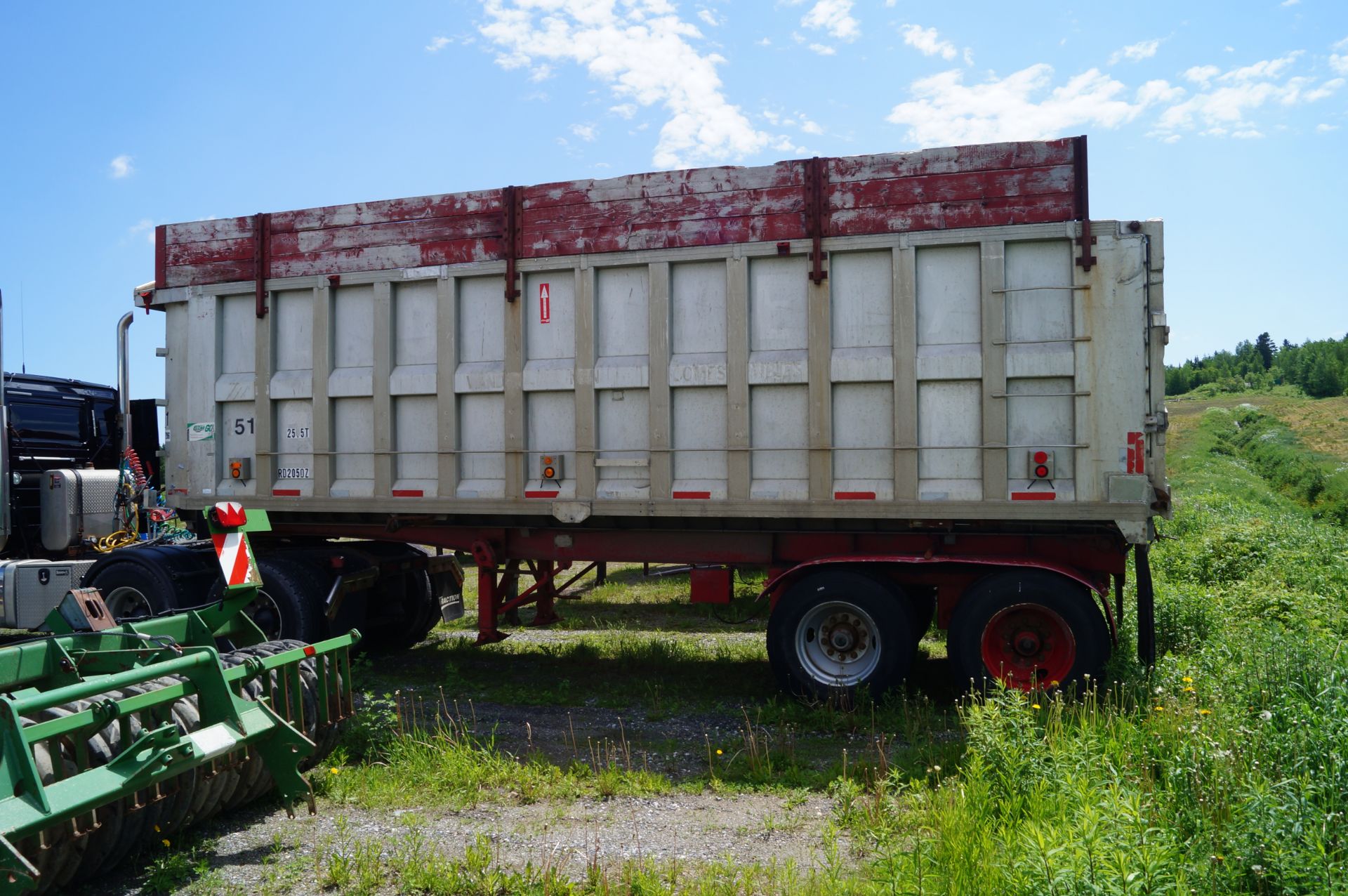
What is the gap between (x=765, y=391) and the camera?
691cm

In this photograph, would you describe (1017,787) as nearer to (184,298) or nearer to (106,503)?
(184,298)

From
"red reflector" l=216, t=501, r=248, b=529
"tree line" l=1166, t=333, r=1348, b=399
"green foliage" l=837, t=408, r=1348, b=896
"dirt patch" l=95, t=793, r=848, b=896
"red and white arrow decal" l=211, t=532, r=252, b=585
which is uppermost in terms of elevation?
"tree line" l=1166, t=333, r=1348, b=399

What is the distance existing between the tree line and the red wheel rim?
3543 inches

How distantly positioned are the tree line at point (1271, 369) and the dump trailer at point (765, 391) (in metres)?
89.9

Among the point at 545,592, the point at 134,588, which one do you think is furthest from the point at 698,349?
the point at 134,588

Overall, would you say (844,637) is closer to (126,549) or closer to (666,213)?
(666,213)

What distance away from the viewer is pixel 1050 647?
6496mm

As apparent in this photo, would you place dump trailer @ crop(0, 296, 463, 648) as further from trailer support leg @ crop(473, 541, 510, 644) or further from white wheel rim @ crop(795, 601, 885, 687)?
white wheel rim @ crop(795, 601, 885, 687)

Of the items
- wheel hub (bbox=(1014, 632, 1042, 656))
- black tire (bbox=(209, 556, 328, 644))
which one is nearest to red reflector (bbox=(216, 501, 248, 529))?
black tire (bbox=(209, 556, 328, 644))

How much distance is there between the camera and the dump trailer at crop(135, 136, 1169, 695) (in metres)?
6.43

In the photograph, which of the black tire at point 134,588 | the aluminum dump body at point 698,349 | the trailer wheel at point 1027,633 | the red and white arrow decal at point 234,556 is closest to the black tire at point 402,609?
the aluminum dump body at point 698,349

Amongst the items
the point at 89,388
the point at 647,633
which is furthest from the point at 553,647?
the point at 89,388

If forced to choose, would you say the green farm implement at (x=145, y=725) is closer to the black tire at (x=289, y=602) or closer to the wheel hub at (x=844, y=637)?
the black tire at (x=289, y=602)

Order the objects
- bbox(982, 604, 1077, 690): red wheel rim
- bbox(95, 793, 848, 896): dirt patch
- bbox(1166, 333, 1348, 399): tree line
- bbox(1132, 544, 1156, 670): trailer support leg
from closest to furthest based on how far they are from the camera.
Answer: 1. bbox(95, 793, 848, 896): dirt patch
2. bbox(982, 604, 1077, 690): red wheel rim
3. bbox(1132, 544, 1156, 670): trailer support leg
4. bbox(1166, 333, 1348, 399): tree line
